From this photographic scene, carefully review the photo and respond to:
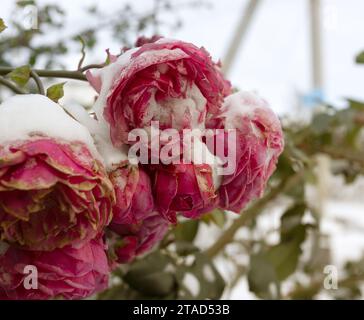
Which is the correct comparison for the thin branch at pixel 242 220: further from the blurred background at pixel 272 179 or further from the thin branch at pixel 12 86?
the thin branch at pixel 12 86

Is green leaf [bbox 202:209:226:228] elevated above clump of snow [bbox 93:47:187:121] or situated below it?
below

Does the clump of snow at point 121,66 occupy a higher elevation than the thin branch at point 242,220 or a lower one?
higher

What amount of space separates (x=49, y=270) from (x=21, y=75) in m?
0.08

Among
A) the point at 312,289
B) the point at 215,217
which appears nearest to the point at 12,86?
the point at 215,217

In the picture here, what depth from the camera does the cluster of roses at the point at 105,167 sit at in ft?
0.55

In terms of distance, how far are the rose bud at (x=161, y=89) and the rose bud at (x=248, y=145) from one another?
2cm

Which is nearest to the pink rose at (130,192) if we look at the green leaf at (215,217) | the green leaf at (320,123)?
the green leaf at (215,217)

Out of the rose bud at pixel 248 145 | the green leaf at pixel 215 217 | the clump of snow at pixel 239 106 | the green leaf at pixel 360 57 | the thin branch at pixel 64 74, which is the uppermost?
the green leaf at pixel 360 57

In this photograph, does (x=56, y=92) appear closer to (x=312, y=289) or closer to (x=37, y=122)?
(x=37, y=122)

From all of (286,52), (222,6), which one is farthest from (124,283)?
(286,52)

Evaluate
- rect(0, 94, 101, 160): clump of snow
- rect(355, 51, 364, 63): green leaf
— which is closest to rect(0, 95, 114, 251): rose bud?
rect(0, 94, 101, 160): clump of snow

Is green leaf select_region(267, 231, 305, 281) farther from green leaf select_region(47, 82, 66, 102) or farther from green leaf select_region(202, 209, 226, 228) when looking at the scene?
green leaf select_region(47, 82, 66, 102)

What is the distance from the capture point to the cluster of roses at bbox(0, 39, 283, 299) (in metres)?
0.17

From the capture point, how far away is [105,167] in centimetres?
19
